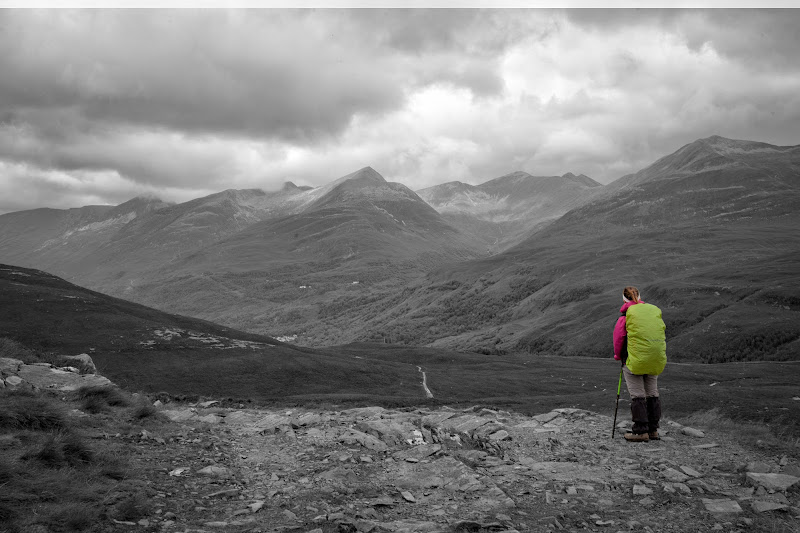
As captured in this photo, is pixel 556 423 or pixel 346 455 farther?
pixel 556 423

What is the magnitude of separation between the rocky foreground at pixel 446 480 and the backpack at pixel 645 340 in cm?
249

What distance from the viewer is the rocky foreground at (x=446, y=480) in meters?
9.76

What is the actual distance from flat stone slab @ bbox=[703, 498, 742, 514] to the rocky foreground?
38mm

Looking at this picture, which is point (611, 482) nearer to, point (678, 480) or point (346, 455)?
point (678, 480)

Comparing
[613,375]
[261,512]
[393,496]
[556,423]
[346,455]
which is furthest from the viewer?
[613,375]

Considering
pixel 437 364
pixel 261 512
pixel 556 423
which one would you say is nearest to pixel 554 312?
pixel 437 364

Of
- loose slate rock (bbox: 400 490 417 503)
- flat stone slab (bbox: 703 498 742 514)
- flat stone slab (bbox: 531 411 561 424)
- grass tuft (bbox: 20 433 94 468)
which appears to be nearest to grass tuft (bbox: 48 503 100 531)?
grass tuft (bbox: 20 433 94 468)

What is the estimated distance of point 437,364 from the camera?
326 feet

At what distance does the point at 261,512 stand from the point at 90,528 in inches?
122

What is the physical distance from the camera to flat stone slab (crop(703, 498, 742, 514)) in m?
10.2

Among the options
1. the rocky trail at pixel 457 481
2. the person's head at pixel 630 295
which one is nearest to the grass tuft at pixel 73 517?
the rocky trail at pixel 457 481

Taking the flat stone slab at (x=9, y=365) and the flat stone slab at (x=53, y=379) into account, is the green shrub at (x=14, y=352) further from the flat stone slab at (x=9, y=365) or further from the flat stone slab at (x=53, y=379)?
the flat stone slab at (x=9, y=365)

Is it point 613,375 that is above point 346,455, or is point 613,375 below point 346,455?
below

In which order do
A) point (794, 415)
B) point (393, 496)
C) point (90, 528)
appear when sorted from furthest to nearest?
point (794, 415)
point (393, 496)
point (90, 528)
